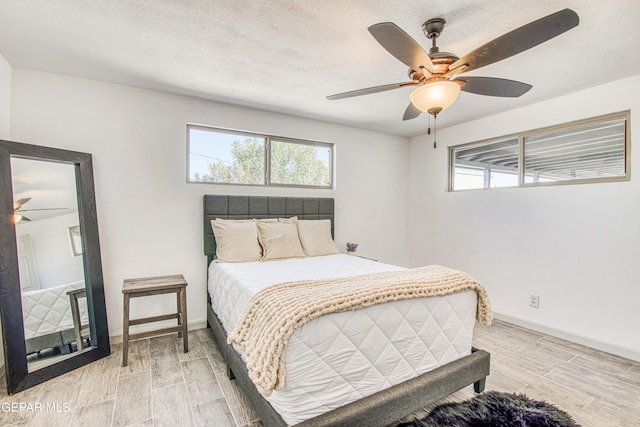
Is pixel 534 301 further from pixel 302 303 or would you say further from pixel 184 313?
pixel 184 313

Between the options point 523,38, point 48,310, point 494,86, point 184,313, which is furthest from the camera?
point 184,313

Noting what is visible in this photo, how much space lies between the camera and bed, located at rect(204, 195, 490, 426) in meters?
1.39

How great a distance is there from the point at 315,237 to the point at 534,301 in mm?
2466

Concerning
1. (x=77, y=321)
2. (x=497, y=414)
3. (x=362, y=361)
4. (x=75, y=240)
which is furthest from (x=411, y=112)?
(x=77, y=321)

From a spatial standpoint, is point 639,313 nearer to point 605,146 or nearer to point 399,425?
point 605,146

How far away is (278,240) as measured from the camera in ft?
10.4

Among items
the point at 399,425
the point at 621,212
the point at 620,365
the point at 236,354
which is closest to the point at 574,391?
the point at 620,365

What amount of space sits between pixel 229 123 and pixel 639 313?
4.25 metres

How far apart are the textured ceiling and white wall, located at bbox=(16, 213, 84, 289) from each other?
4.21ft

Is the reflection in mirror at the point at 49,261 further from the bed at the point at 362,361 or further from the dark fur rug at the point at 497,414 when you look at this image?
the dark fur rug at the point at 497,414

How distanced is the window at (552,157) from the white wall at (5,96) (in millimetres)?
4717

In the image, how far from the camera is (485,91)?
196 cm

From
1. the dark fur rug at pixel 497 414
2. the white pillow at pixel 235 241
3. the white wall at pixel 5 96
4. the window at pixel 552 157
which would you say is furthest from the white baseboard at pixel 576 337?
the white wall at pixel 5 96

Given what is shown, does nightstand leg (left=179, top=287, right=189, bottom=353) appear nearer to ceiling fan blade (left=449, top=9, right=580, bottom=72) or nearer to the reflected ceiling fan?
the reflected ceiling fan
